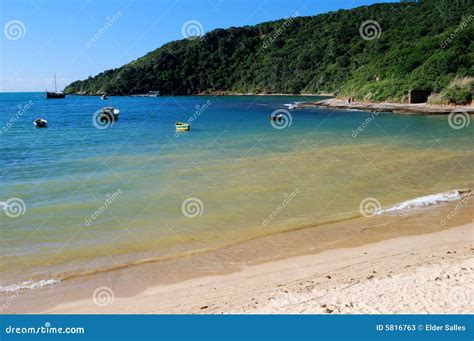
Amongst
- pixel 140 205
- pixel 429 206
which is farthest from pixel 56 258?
pixel 429 206

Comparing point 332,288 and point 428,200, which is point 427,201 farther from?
point 332,288

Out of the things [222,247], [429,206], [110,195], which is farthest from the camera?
[110,195]

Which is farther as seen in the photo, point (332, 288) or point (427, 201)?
point (427, 201)

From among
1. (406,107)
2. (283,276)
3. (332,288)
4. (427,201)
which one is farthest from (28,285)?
(406,107)

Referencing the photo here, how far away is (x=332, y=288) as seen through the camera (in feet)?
28.6

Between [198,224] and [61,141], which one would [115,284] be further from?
[61,141]

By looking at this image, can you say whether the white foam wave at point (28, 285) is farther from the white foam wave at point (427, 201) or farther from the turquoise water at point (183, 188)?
the white foam wave at point (427, 201)

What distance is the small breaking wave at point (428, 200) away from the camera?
15164mm

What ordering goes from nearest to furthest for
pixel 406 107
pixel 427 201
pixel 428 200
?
pixel 427 201 → pixel 428 200 → pixel 406 107

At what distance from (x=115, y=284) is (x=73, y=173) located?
14161mm

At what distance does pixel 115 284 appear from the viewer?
973 cm

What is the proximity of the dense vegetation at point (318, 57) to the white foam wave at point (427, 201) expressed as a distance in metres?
62.6

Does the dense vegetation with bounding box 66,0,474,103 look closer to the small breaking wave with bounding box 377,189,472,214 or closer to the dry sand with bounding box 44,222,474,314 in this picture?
A: the small breaking wave with bounding box 377,189,472,214

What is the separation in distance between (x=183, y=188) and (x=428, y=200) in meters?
9.20
